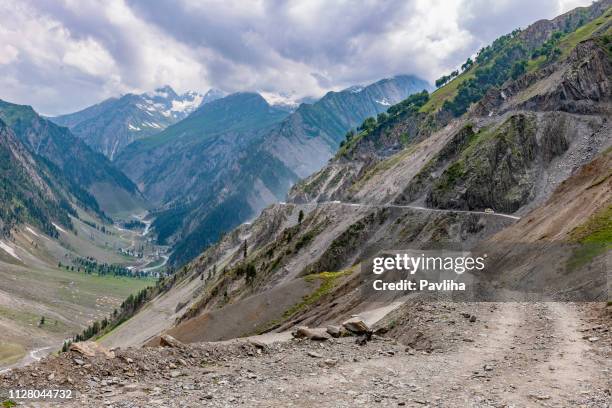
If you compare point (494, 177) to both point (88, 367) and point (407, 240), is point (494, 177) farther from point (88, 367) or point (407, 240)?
point (88, 367)

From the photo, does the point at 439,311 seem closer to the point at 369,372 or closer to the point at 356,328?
the point at 356,328

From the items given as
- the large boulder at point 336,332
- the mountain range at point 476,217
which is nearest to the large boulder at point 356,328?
the large boulder at point 336,332

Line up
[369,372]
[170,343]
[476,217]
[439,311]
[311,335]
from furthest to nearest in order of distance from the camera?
[476,217], [439,311], [311,335], [170,343], [369,372]

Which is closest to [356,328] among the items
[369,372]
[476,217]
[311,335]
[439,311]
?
[311,335]

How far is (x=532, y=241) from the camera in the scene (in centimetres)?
5744

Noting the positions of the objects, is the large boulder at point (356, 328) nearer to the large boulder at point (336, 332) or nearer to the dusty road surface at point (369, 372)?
the large boulder at point (336, 332)

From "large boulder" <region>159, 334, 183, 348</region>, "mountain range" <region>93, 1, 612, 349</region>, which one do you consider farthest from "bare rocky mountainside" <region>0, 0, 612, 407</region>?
"mountain range" <region>93, 1, 612, 349</region>

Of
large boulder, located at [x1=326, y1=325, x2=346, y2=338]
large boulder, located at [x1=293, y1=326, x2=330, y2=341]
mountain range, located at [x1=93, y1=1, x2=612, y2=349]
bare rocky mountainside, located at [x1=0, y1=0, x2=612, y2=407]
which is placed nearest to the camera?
bare rocky mountainside, located at [x1=0, y1=0, x2=612, y2=407]

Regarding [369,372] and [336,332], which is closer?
[369,372]

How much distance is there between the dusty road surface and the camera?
19.6 m

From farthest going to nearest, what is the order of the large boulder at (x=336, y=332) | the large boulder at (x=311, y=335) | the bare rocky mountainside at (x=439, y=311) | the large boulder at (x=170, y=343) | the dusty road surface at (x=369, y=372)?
the large boulder at (x=336, y=332), the large boulder at (x=311, y=335), the large boulder at (x=170, y=343), the bare rocky mountainside at (x=439, y=311), the dusty road surface at (x=369, y=372)

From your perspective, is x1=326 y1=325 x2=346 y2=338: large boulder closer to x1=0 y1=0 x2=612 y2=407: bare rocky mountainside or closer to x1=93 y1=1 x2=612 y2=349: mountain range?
x1=0 y1=0 x2=612 y2=407: bare rocky mountainside

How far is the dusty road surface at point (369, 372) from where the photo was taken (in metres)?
19.6

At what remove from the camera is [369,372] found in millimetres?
23656
